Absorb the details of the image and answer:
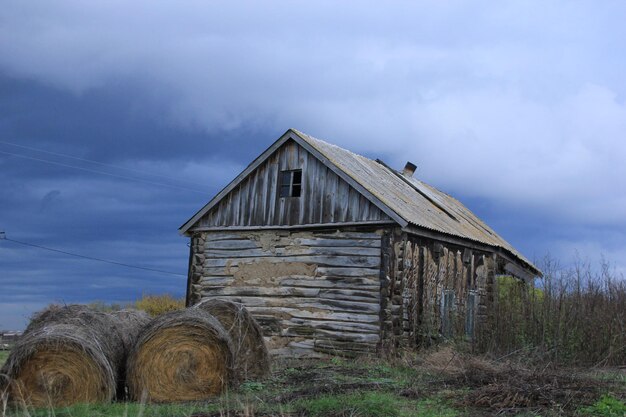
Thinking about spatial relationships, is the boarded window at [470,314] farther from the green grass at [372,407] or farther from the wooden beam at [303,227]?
the green grass at [372,407]

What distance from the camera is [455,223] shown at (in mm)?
23109

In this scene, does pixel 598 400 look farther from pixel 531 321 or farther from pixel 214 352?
pixel 531 321

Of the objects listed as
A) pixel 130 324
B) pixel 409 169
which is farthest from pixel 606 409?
pixel 409 169

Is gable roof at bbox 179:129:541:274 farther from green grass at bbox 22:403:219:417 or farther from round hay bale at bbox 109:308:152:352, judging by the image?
green grass at bbox 22:403:219:417

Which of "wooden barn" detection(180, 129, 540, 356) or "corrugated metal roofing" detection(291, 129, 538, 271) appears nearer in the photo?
"wooden barn" detection(180, 129, 540, 356)

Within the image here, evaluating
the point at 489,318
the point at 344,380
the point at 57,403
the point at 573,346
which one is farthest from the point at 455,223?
the point at 57,403

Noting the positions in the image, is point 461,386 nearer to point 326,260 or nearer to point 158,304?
point 326,260

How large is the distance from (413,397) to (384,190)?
10.1 m

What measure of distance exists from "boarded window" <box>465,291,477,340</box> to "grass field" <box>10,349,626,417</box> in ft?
17.3

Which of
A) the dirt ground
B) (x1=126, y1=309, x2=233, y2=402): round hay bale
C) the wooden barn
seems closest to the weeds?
the wooden barn

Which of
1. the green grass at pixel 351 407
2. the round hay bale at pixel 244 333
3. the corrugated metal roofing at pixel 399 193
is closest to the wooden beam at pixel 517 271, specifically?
the corrugated metal roofing at pixel 399 193

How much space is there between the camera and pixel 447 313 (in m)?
20.0

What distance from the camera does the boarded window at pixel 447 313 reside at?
19.5 meters

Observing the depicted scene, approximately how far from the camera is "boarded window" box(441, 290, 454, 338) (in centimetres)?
1950
